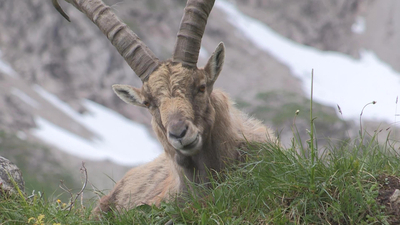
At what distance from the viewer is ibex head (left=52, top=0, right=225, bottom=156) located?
7.07 m

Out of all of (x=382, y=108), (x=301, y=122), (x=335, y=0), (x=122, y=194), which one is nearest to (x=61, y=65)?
(x=301, y=122)

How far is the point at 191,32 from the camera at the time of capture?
26.2 feet

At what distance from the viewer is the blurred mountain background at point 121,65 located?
284 feet

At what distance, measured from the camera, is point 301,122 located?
9288cm

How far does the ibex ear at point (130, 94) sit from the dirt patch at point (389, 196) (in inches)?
154

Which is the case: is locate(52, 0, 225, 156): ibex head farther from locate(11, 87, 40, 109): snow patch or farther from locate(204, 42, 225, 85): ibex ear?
locate(11, 87, 40, 109): snow patch

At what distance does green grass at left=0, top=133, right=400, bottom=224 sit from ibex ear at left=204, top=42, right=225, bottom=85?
1.94 meters

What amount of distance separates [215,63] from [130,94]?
58.2 inches

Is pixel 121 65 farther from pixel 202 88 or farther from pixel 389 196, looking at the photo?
pixel 389 196

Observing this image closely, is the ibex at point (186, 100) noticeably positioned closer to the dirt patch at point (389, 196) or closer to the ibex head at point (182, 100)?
the ibex head at point (182, 100)

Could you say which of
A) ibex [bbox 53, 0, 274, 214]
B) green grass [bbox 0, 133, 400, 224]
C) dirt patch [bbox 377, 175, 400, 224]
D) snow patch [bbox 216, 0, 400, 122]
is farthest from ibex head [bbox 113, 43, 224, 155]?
snow patch [bbox 216, 0, 400, 122]

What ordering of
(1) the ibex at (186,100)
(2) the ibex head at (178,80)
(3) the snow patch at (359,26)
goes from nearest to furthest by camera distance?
1. (2) the ibex head at (178,80)
2. (1) the ibex at (186,100)
3. (3) the snow patch at (359,26)

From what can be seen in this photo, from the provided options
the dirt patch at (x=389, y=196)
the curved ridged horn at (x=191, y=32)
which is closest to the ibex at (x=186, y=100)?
the curved ridged horn at (x=191, y=32)

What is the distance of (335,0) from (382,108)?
48430 mm
